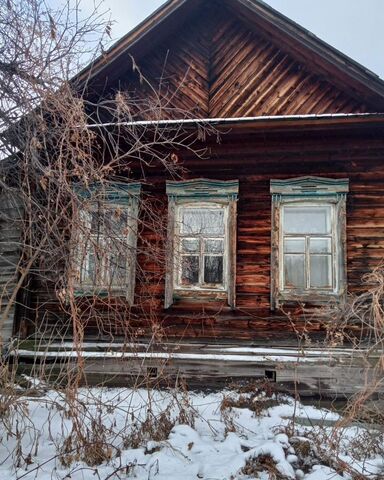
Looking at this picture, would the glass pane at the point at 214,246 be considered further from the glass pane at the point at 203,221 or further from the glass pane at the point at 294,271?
the glass pane at the point at 294,271

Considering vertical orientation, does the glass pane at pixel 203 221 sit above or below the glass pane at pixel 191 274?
above

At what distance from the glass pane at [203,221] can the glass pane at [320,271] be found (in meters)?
1.42

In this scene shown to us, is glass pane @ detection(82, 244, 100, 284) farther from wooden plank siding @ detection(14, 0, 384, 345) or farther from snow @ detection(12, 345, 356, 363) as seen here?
snow @ detection(12, 345, 356, 363)

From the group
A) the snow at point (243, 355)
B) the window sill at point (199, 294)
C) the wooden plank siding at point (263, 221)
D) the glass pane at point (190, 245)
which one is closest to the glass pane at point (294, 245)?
the wooden plank siding at point (263, 221)

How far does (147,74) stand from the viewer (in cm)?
812

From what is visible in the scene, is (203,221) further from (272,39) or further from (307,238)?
(272,39)

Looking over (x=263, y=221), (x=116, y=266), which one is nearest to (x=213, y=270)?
(x=263, y=221)

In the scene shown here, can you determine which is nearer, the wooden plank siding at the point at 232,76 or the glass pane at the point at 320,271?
the glass pane at the point at 320,271

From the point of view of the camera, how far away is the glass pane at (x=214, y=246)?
7.10m

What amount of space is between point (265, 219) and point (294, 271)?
874 mm

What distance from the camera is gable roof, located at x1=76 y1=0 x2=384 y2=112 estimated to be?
6.77 metres

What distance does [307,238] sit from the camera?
6.92 meters

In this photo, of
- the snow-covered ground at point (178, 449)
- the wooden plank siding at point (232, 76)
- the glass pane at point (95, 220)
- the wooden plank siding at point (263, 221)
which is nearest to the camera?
the snow-covered ground at point (178, 449)

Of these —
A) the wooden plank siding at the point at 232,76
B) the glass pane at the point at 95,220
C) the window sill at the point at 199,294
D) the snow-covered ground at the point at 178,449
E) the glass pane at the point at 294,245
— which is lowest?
the snow-covered ground at the point at 178,449
